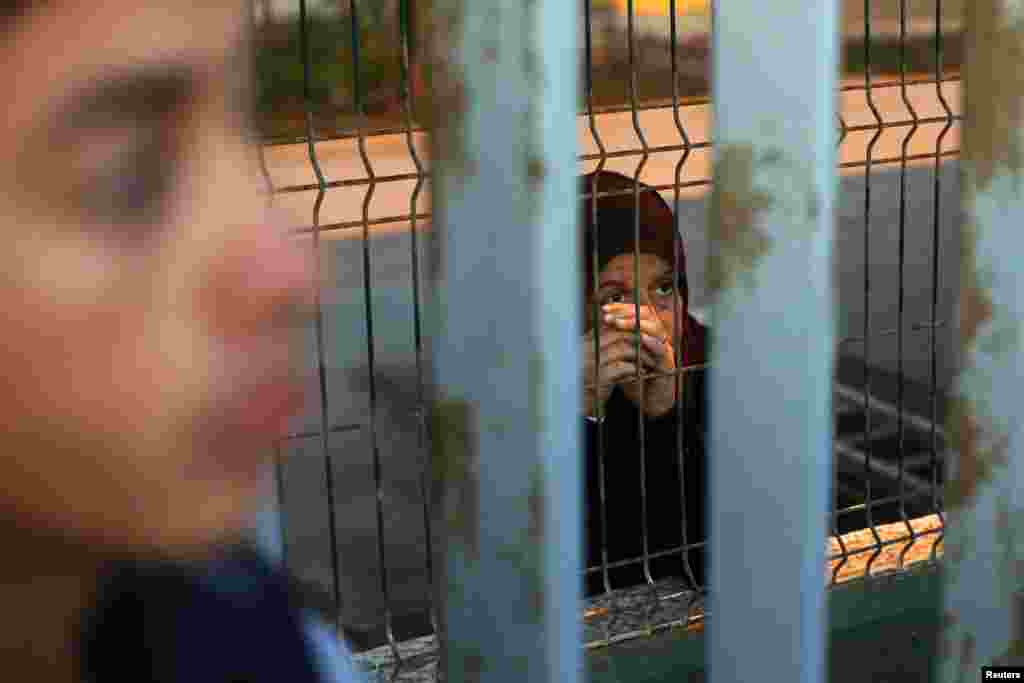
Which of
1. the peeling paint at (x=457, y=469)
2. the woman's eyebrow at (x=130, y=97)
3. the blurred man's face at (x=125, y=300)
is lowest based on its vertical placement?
the peeling paint at (x=457, y=469)

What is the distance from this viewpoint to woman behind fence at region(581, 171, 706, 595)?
300cm

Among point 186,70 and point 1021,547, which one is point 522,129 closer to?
point 186,70

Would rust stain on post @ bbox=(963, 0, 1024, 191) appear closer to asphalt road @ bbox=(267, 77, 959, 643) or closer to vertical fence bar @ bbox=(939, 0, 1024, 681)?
vertical fence bar @ bbox=(939, 0, 1024, 681)

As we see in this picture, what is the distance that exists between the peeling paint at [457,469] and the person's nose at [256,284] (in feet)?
0.39

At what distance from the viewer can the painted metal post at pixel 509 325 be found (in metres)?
0.77

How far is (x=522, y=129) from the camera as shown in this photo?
0.77 meters

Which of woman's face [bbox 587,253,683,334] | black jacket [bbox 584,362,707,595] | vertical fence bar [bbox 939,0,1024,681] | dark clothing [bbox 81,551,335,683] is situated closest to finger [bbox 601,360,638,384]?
woman's face [bbox 587,253,683,334]

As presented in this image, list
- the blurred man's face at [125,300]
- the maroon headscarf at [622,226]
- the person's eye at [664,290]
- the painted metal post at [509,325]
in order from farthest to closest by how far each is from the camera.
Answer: the person's eye at [664,290] < the maroon headscarf at [622,226] < the painted metal post at [509,325] < the blurred man's face at [125,300]

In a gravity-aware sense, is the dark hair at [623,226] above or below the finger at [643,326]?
above

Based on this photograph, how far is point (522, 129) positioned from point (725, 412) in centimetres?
21

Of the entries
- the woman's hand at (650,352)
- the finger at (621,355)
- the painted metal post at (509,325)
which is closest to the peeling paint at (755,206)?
the painted metal post at (509,325)

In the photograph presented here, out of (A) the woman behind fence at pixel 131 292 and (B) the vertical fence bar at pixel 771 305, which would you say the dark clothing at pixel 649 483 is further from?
(A) the woman behind fence at pixel 131 292

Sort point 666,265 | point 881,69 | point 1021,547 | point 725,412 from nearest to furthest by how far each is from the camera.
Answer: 1. point 725,412
2. point 1021,547
3. point 666,265
4. point 881,69

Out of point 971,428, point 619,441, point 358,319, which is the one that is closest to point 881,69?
point 358,319
